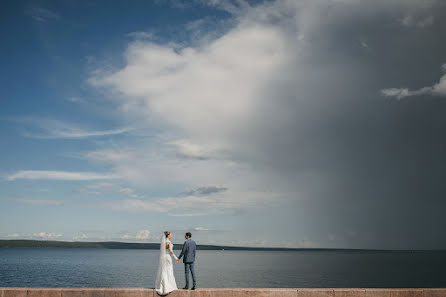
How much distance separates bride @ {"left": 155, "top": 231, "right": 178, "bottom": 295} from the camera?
472 inches

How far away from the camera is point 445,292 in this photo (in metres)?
13.5

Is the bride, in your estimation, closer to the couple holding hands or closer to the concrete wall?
the couple holding hands

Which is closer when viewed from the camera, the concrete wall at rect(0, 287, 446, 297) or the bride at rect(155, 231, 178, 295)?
the concrete wall at rect(0, 287, 446, 297)

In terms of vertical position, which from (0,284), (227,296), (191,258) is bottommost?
(0,284)

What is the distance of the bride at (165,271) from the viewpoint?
1200 cm

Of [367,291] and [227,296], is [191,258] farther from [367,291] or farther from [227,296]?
[367,291]

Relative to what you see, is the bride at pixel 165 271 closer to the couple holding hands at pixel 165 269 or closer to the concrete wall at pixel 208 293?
the couple holding hands at pixel 165 269

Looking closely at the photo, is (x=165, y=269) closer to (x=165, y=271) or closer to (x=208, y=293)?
(x=165, y=271)

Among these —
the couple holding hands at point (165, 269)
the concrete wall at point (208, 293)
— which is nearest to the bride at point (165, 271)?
the couple holding hands at point (165, 269)

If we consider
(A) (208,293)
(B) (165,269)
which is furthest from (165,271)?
(A) (208,293)

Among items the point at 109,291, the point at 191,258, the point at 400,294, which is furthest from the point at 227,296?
the point at 400,294

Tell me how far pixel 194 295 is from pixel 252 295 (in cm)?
188

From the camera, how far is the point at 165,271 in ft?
39.9

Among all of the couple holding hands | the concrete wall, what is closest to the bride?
the couple holding hands
